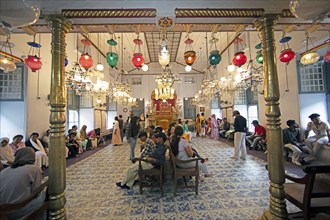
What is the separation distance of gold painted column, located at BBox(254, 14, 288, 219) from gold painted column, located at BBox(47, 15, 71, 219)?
2509mm

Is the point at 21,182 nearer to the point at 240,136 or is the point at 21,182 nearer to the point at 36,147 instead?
the point at 36,147

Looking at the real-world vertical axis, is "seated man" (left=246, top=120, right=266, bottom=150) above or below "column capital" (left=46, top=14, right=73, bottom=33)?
below

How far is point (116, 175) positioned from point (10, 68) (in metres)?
3.30

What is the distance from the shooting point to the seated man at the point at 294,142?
4.77m

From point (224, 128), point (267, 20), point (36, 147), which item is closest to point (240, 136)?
point (267, 20)

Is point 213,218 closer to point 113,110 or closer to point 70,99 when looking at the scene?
point 70,99

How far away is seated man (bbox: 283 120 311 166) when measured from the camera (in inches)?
188

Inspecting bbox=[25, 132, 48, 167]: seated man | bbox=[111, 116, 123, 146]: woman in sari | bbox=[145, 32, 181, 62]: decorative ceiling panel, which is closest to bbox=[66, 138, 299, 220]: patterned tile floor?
bbox=[25, 132, 48, 167]: seated man

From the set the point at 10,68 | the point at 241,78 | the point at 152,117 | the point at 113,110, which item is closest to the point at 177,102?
the point at 152,117

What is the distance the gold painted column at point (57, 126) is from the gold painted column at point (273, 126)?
2.51 metres

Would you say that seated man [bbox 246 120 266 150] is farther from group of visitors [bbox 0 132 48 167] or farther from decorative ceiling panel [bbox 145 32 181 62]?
group of visitors [bbox 0 132 48 167]

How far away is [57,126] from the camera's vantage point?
1.98 m

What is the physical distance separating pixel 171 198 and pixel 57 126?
2252mm

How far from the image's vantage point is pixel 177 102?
1466 cm
